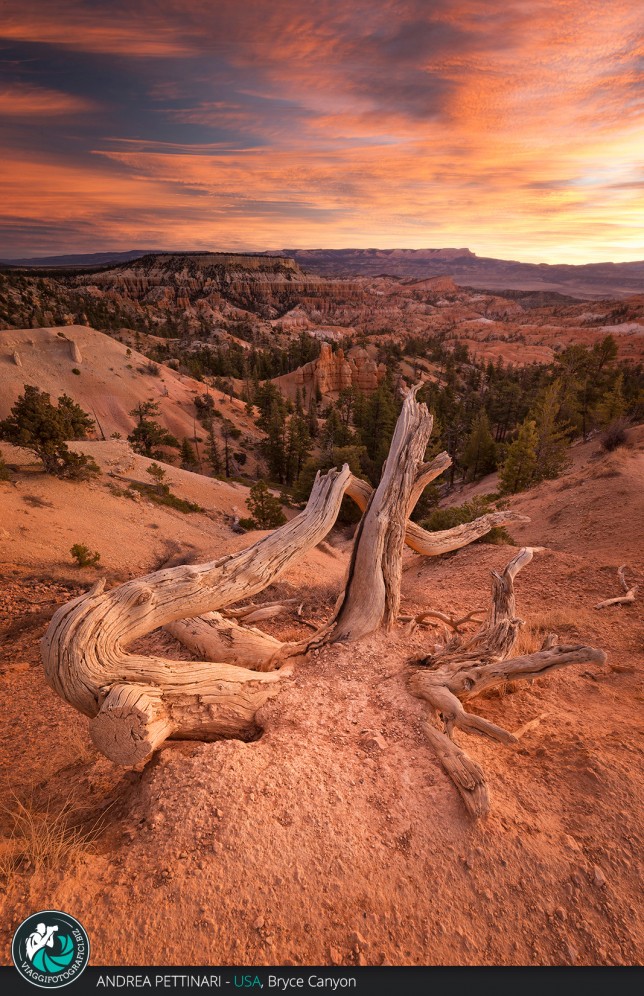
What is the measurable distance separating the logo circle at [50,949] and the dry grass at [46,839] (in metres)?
0.39

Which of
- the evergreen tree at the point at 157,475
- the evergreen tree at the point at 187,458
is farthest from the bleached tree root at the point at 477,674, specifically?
the evergreen tree at the point at 187,458

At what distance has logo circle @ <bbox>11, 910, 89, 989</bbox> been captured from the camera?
2713 mm

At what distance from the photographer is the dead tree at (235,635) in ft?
13.8

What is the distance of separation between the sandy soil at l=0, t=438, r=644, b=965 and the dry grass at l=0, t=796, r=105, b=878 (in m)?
0.05

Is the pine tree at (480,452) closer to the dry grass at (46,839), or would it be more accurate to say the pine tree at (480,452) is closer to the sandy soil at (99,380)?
the sandy soil at (99,380)

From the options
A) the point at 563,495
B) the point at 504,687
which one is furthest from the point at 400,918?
the point at 563,495

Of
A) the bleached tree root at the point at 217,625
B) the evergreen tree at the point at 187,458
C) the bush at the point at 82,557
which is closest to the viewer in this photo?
the bleached tree root at the point at 217,625

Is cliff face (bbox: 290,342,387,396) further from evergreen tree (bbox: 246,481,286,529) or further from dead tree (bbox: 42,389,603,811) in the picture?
dead tree (bbox: 42,389,603,811)

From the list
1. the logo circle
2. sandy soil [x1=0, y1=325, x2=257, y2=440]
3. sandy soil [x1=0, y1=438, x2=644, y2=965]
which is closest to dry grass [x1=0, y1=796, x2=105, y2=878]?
sandy soil [x1=0, y1=438, x2=644, y2=965]

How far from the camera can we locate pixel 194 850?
3.62 m

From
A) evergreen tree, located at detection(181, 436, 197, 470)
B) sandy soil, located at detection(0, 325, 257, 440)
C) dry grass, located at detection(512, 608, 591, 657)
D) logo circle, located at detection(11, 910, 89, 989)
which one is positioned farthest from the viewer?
sandy soil, located at detection(0, 325, 257, 440)

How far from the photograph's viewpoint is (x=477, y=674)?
5410mm

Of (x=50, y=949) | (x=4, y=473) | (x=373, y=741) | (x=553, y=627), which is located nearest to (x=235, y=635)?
(x=373, y=741)

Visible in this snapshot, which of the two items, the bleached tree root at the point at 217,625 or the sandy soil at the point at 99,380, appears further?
the sandy soil at the point at 99,380
